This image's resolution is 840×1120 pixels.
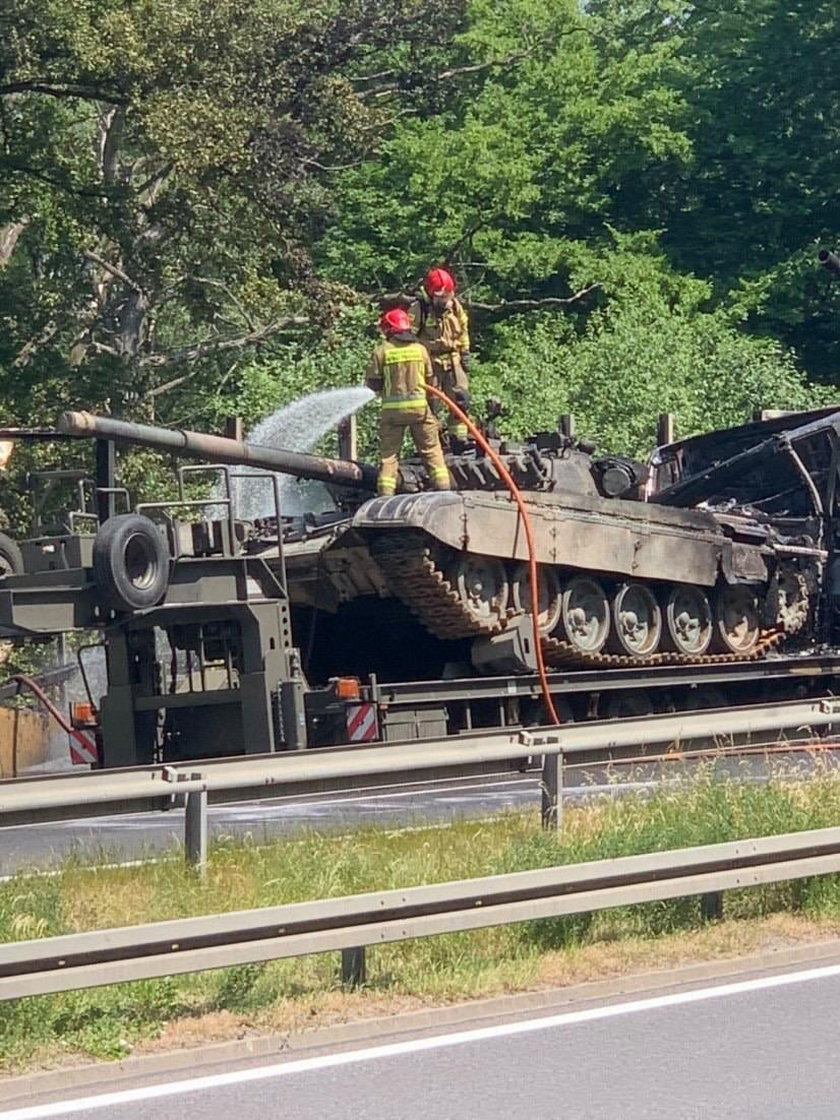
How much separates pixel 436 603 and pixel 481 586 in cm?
53

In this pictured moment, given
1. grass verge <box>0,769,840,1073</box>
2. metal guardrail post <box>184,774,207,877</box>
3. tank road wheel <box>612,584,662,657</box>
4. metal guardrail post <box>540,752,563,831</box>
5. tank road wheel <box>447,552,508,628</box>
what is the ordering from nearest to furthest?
grass verge <box>0,769,840,1073</box> → metal guardrail post <box>184,774,207,877</box> → metal guardrail post <box>540,752,563,831</box> → tank road wheel <box>447,552,508,628</box> → tank road wheel <box>612,584,662,657</box>

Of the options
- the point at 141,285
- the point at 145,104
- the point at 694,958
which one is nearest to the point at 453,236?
the point at 141,285

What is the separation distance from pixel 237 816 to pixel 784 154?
1165 inches

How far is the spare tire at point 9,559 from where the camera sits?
1523cm

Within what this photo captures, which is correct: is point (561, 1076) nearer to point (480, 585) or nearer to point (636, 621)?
point (480, 585)

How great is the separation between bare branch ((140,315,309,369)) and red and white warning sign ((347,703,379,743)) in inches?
584

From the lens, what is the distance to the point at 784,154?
39500mm

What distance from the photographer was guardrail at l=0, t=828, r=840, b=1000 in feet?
21.8

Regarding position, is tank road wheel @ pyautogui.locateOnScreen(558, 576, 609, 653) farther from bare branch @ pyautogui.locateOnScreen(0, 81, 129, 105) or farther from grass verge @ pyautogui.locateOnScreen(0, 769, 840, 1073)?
bare branch @ pyautogui.locateOnScreen(0, 81, 129, 105)

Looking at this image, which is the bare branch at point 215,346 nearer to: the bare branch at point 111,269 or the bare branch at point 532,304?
the bare branch at point 111,269

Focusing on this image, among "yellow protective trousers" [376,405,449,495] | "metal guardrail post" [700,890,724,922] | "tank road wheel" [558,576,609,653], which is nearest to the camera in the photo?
"metal guardrail post" [700,890,724,922]

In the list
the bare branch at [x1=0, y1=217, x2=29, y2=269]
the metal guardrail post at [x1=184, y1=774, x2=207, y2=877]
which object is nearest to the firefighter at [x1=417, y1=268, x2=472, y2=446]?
the metal guardrail post at [x1=184, y1=774, x2=207, y2=877]

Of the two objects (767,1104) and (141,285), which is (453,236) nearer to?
(141,285)

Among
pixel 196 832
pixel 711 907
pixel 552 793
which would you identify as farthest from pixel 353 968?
pixel 552 793
